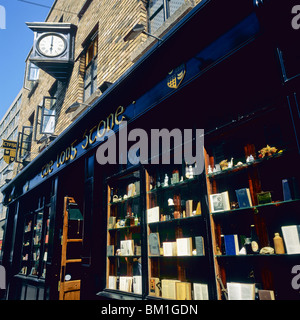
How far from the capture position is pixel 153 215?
14.3 ft

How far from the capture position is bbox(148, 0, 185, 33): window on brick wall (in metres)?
5.30

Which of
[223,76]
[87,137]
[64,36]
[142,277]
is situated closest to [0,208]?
[64,36]

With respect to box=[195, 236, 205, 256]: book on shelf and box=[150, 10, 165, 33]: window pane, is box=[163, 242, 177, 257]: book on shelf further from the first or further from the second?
box=[150, 10, 165, 33]: window pane

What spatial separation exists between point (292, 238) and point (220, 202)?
0.94 m

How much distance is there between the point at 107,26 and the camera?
7.09 m

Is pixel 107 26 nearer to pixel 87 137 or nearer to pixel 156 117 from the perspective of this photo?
pixel 87 137

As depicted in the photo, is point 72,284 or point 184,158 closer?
point 184,158

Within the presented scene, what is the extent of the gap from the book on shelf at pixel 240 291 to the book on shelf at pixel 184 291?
28.3 inches

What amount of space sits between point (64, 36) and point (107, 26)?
2749mm

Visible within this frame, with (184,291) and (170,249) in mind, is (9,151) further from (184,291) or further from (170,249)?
(184,291)

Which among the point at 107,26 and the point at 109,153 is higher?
the point at 107,26

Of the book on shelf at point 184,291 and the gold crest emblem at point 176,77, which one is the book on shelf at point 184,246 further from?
the gold crest emblem at point 176,77

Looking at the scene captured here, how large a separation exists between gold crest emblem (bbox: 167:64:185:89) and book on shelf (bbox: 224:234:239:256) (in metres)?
2.26

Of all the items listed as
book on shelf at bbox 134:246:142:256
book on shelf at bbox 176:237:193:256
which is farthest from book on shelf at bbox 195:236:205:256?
book on shelf at bbox 134:246:142:256
